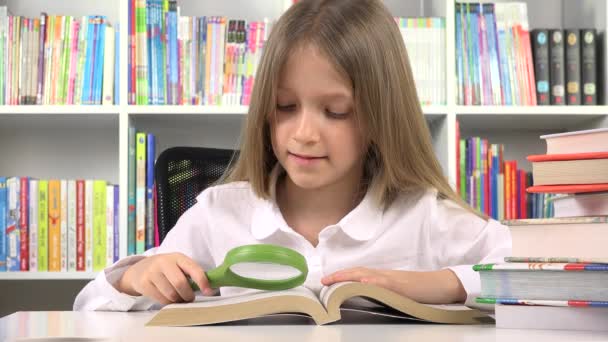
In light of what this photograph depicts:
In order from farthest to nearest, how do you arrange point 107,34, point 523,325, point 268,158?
1. point 107,34
2. point 268,158
3. point 523,325

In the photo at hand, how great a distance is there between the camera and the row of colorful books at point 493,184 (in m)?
2.11

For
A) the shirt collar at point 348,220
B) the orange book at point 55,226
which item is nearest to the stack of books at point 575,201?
the shirt collar at point 348,220

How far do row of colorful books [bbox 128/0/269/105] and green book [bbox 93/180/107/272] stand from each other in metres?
0.27

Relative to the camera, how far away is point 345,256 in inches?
47.6

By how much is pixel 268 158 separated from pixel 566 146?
0.60 meters

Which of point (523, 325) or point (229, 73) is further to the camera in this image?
point (229, 73)

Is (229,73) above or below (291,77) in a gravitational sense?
above

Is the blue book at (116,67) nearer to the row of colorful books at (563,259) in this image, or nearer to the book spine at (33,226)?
the book spine at (33,226)

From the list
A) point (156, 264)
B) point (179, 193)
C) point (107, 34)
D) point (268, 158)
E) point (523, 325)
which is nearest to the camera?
point (523, 325)

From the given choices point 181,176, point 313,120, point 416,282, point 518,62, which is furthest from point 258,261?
point 518,62

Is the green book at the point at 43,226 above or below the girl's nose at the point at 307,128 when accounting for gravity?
below

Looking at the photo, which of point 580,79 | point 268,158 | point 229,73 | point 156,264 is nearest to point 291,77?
point 268,158

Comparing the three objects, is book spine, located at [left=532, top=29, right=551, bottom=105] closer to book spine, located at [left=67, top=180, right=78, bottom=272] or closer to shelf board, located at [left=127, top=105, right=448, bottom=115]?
shelf board, located at [left=127, top=105, right=448, bottom=115]

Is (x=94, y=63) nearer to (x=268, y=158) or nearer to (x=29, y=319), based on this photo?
(x=268, y=158)
